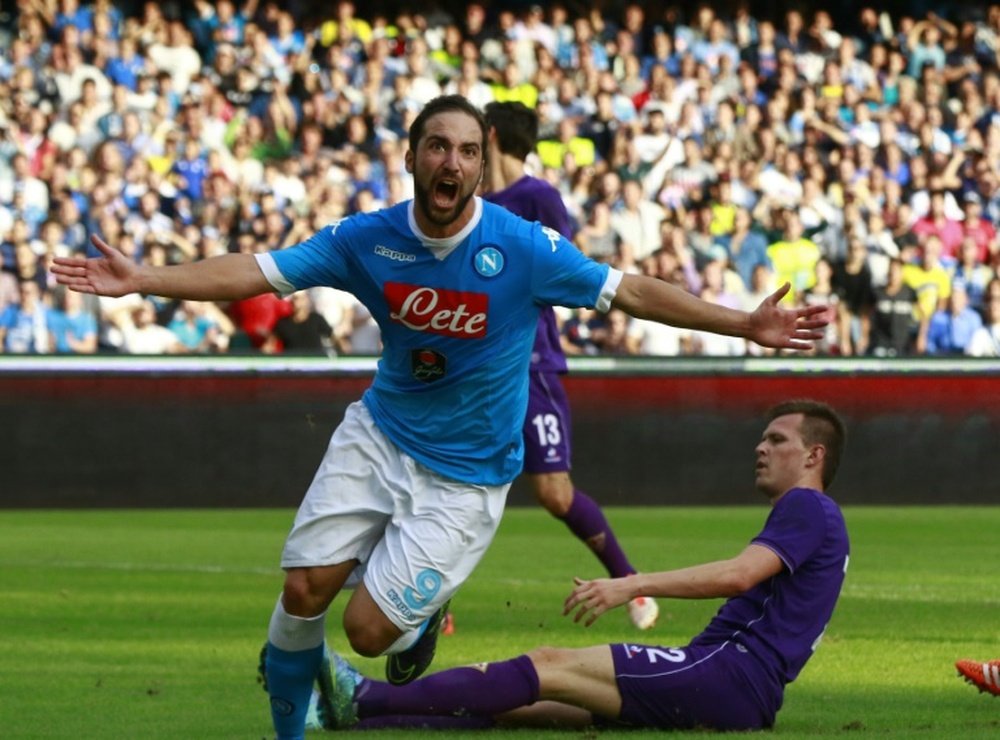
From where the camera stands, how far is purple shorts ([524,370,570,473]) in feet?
33.4

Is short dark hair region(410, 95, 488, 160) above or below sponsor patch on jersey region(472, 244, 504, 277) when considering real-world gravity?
above

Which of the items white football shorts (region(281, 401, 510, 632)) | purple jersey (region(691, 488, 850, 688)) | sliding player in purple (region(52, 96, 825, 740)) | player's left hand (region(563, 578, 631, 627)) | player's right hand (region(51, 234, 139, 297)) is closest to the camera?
player's left hand (region(563, 578, 631, 627))

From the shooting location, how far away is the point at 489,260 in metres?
6.41

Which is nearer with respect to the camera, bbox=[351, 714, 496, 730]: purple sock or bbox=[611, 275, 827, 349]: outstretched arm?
bbox=[611, 275, 827, 349]: outstretched arm

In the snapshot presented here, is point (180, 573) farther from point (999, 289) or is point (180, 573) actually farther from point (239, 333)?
point (999, 289)

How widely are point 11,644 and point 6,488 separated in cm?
799

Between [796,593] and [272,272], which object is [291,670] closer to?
[272,272]

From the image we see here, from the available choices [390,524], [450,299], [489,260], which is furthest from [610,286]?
[390,524]

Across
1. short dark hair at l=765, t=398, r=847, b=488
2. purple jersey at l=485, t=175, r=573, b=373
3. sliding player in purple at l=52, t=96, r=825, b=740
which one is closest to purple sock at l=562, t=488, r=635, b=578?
purple jersey at l=485, t=175, r=573, b=373

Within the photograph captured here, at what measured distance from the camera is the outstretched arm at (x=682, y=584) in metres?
5.76

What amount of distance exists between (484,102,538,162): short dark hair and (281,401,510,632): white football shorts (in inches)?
150

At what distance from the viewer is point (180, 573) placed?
497 inches

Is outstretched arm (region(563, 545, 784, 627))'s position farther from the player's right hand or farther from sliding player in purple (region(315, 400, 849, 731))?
the player's right hand

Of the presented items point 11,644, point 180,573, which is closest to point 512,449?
point 11,644
